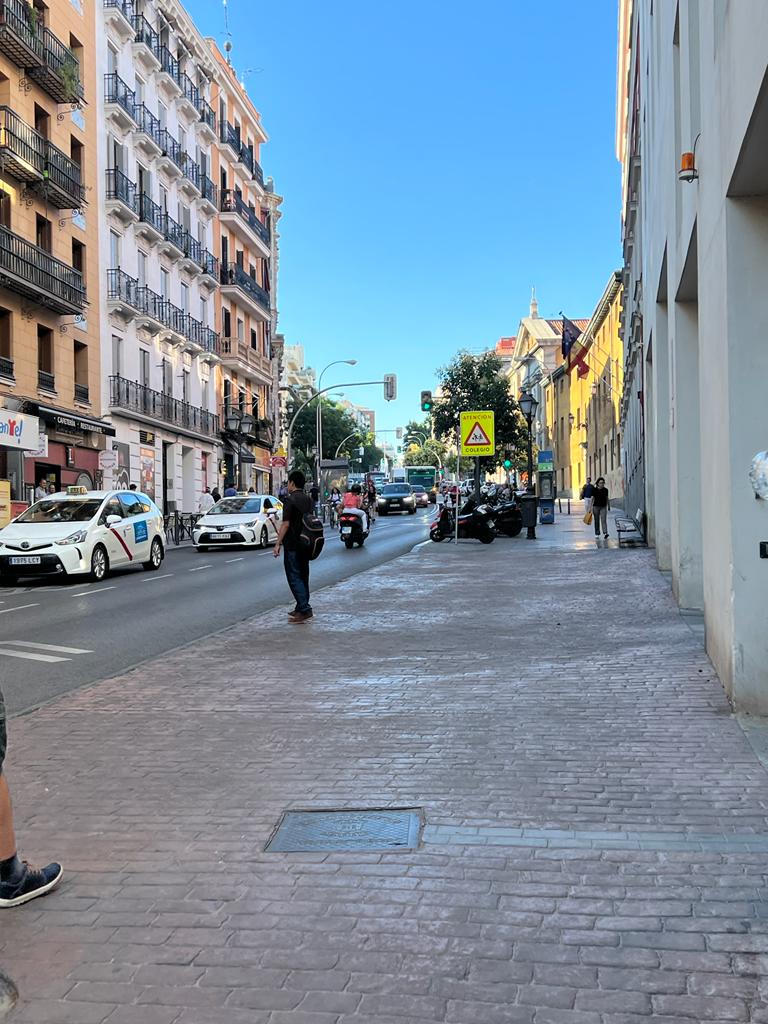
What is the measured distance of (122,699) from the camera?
22.9ft

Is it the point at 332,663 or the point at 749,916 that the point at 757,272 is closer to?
the point at 749,916

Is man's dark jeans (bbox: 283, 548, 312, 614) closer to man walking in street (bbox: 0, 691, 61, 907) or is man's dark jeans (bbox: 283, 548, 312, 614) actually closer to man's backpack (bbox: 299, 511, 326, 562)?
man's backpack (bbox: 299, 511, 326, 562)

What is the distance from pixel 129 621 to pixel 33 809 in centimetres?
728

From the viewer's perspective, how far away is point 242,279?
47.6 m

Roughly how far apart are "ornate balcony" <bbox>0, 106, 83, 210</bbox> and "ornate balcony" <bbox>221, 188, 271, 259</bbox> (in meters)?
16.6

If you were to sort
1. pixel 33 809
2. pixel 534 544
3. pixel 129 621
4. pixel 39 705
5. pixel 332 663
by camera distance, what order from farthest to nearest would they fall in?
pixel 534 544
pixel 129 621
pixel 332 663
pixel 39 705
pixel 33 809

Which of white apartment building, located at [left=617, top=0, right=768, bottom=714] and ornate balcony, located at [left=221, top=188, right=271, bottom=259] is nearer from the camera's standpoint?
white apartment building, located at [left=617, top=0, right=768, bottom=714]

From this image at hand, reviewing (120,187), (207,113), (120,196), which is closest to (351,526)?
(120,196)

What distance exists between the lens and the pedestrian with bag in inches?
424

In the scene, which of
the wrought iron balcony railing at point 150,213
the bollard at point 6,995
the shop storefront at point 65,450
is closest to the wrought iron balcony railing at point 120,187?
the wrought iron balcony railing at point 150,213

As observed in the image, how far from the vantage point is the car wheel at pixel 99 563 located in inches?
669

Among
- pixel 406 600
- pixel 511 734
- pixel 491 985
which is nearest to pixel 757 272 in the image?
pixel 511 734

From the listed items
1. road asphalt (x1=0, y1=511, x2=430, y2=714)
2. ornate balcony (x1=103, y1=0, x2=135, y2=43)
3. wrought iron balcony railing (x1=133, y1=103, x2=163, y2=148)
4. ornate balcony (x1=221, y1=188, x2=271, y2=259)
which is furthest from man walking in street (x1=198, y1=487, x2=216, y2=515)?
ornate balcony (x1=103, y1=0, x2=135, y2=43)

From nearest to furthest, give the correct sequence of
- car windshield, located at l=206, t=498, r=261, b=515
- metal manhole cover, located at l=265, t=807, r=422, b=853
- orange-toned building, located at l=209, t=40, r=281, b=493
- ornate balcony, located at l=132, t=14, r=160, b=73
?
metal manhole cover, located at l=265, t=807, r=422, b=853 < car windshield, located at l=206, t=498, r=261, b=515 < ornate balcony, located at l=132, t=14, r=160, b=73 < orange-toned building, located at l=209, t=40, r=281, b=493
